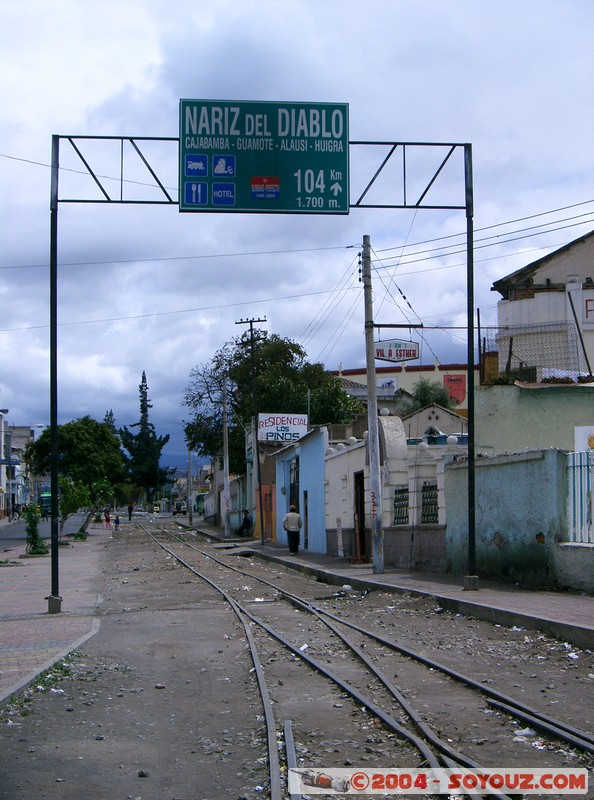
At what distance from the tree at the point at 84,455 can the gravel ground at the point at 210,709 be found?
39.3 metres

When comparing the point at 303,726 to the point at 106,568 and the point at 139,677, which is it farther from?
the point at 106,568

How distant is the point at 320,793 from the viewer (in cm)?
604

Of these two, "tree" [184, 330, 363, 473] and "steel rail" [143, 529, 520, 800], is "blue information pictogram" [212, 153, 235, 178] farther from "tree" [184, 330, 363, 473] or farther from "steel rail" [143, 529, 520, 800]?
"tree" [184, 330, 363, 473]

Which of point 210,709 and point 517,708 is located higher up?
point 517,708

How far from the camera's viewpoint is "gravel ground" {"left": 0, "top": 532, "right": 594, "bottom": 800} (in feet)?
21.4

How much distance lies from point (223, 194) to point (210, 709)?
832 centimetres

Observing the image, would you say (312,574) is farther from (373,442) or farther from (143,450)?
(143,450)

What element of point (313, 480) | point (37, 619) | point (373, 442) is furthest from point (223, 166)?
point (313, 480)

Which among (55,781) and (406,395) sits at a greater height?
(406,395)

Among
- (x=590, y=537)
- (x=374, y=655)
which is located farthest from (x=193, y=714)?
(x=590, y=537)

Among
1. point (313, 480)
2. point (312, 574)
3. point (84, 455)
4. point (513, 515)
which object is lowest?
point (312, 574)

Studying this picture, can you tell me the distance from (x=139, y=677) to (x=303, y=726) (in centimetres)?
310

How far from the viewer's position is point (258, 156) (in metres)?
14.4

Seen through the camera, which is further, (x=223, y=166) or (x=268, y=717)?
(x=223, y=166)
